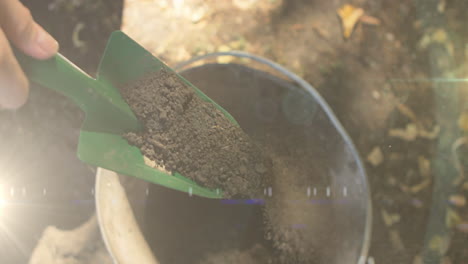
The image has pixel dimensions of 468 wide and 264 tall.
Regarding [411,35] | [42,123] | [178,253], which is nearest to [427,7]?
[411,35]

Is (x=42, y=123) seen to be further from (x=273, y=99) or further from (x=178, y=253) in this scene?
(x=273, y=99)

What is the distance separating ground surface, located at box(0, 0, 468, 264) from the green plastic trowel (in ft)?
1.57

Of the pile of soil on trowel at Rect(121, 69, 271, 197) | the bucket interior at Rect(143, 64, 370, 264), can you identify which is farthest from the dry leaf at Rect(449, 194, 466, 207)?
the pile of soil on trowel at Rect(121, 69, 271, 197)

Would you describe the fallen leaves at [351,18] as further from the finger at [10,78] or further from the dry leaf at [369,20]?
the finger at [10,78]

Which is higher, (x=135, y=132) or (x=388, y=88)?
(x=388, y=88)

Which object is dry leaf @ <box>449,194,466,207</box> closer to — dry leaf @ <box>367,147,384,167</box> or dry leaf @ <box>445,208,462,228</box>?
dry leaf @ <box>445,208,462,228</box>

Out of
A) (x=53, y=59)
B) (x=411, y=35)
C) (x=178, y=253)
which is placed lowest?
(x=178, y=253)

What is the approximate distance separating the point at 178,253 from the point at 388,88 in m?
0.85

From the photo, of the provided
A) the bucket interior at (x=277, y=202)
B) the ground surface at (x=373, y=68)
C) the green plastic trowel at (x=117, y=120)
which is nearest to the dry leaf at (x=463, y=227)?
the ground surface at (x=373, y=68)

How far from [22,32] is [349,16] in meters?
1.01

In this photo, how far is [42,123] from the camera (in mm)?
1131

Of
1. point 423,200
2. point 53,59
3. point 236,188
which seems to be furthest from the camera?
point 423,200

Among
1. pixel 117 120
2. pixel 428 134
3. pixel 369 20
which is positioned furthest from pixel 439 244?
pixel 117 120

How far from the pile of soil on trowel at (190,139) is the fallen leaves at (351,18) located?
71cm
